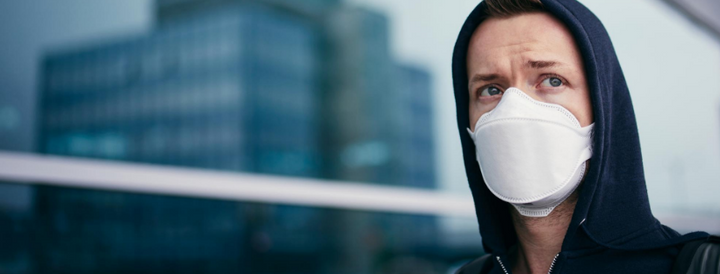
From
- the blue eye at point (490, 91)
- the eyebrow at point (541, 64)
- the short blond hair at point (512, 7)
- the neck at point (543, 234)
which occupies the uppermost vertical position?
the short blond hair at point (512, 7)

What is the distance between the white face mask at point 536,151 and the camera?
44.0 inches

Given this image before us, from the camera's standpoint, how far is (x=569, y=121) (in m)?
1.14

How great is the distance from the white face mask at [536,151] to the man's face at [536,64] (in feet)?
0.10

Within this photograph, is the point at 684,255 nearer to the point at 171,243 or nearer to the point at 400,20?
the point at 171,243

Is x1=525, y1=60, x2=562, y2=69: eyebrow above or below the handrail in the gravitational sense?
above

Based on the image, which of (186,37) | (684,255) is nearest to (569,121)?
(684,255)

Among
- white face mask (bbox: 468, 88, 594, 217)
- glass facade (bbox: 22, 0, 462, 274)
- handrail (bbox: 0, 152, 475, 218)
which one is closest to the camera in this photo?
white face mask (bbox: 468, 88, 594, 217)

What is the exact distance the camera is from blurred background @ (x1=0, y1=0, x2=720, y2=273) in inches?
103

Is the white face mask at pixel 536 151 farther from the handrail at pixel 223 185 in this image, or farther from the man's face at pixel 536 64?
the handrail at pixel 223 185

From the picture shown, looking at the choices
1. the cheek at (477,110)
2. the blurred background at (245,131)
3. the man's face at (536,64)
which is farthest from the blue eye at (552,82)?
the blurred background at (245,131)

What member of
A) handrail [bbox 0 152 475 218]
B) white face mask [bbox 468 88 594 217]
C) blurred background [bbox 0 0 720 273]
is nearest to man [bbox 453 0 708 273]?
white face mask [bbox 468 88 594 217]

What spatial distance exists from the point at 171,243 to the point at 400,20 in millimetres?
2438

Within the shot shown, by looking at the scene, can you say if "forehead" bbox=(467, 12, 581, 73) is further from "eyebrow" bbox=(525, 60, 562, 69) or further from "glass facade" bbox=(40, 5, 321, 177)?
"glass facade" bbox=(40, 5, 321, 177)

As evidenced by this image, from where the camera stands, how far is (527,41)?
1169mm
